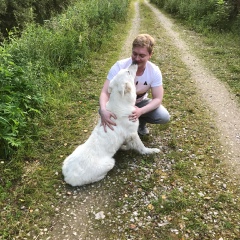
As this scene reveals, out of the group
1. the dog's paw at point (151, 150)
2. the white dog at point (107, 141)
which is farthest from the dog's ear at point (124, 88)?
the dog's paw at point (151, 150)

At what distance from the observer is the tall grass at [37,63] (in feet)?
13.2

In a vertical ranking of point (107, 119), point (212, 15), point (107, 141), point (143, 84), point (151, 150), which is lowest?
point (151, 150)

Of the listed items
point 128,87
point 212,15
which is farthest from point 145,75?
point 212,15

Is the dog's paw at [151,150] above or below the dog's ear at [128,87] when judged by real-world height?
below

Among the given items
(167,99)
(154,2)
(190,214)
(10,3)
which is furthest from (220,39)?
(154,2)

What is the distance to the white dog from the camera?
11.1ft

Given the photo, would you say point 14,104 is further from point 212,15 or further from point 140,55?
point 212,15

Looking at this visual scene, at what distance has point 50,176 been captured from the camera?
379 cm

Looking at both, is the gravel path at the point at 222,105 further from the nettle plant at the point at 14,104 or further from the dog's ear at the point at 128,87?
the nettle plant at the point at 14,104

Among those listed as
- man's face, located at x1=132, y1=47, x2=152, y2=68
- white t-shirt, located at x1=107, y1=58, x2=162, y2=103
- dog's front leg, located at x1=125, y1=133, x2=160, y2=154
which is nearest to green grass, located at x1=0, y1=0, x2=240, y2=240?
dog's front leg, located at x1=125, y1=133, x2=160, y2=154

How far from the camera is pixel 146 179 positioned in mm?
3738

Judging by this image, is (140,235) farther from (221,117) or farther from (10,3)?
(10,3)

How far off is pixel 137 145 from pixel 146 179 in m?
0.55

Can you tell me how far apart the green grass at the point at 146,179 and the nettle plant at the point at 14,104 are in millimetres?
271
